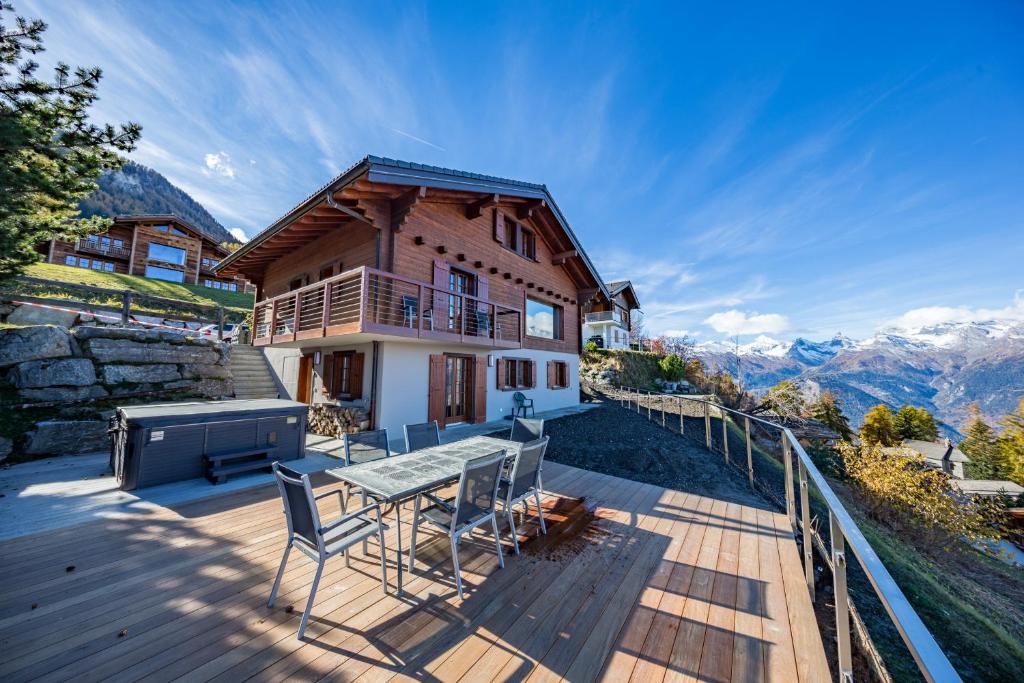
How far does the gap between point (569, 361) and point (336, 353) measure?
33.6 feet

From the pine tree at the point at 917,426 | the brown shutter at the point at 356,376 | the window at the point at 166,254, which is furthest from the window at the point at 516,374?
the pine tree at the point at 917,426

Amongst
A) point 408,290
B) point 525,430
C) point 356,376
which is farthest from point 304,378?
point 525,430

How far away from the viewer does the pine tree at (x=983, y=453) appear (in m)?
23.5

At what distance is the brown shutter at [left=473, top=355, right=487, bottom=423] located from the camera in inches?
430

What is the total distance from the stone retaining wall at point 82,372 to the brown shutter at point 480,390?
22.7ft

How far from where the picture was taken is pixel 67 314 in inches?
409

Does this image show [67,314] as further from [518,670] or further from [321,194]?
[518,670]

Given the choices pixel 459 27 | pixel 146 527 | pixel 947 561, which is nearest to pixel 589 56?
pixel 459 27

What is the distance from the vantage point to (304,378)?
10969 mm

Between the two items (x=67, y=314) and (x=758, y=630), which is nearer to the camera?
(x=758, y=630)

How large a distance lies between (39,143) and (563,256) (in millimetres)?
13913

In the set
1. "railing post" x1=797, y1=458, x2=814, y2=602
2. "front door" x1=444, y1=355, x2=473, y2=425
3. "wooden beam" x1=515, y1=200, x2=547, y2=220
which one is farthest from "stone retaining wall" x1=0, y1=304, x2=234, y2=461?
"railing post" x1=797, y1=458, x2=814, y2=602

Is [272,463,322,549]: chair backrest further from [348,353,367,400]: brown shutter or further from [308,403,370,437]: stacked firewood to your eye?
[348,353,367,400]: brown shutter

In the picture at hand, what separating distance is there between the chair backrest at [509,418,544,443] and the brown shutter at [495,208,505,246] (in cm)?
841
